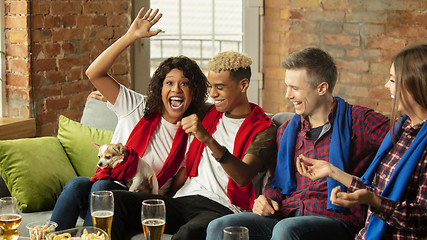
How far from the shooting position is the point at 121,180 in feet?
8.49

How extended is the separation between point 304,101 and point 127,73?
95.0 inches

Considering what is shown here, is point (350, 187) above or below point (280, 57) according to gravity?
below

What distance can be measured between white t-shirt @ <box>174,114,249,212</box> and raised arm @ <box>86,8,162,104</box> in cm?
55

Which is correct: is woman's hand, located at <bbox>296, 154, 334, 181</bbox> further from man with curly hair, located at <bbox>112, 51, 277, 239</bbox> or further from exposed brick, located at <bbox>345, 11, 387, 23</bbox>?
exposed brick, located at <bbox>345, 11, 387, 23</bbox>

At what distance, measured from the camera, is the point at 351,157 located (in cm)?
231

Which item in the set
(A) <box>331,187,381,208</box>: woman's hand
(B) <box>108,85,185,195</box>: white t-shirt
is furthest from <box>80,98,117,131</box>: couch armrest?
(A) <box>331,187,381,208</box>: woman's hand

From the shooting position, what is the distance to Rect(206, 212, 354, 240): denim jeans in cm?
213

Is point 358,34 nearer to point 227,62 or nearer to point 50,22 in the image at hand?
point 227,62

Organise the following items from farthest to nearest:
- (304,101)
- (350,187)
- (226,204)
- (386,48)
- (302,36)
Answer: (302,36) < (386,48) < (226,204) < (304,101) < (350,187)

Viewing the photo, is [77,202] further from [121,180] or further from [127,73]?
[127,73]

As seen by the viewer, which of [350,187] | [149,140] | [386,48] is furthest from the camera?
[386,48]

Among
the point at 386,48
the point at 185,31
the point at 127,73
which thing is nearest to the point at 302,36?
the point at 386,48

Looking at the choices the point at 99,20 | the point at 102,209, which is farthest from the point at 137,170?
the point at 99,20

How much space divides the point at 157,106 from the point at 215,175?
1.52 ft
